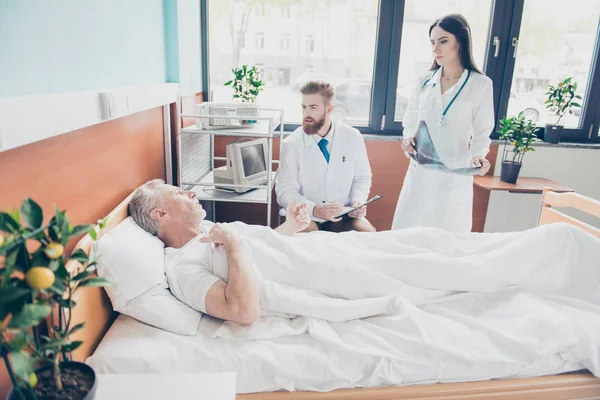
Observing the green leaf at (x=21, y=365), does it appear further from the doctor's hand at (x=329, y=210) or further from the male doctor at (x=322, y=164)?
the male doctor at (x=322, y=164)

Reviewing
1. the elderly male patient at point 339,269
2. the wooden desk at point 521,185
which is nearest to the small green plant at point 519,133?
the wooden desk at point 521,185

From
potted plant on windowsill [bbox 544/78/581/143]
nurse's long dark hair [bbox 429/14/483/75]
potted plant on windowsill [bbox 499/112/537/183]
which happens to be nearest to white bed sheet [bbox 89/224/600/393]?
nurse's long dark hair [bbox 429/14/483/75]

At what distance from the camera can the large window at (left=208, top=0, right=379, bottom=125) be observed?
113 inches

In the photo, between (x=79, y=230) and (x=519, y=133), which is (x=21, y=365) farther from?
(x=519, y=133)

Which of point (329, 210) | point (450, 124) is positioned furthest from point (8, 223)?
point (450, 124)

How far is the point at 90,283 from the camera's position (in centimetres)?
72

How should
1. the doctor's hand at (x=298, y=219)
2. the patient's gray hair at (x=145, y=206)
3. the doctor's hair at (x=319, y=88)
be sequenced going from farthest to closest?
1. the doctor's hair at (x=319, y=88)
2. the doctor's hand at (x=298, y=219)
3. the patient's gray hair at (x=145, y=206)

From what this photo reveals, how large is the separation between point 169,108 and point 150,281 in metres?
1.11

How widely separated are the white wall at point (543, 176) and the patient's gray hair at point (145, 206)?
7.79ft

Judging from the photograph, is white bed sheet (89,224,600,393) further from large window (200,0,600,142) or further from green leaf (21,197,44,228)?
large window (200,0,600,142)

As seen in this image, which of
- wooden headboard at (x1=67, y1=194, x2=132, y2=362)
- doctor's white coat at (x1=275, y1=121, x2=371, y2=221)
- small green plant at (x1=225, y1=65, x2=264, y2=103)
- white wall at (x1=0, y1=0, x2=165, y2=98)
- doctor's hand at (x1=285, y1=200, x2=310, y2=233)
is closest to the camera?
white wall at (x1=0, y1=0, x2=165, y2=98)

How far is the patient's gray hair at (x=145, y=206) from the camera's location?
1588mm

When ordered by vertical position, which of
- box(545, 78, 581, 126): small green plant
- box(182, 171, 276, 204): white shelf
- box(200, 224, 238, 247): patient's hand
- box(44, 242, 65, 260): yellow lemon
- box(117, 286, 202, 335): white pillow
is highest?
box(545, 78, 581, 126): small green plant

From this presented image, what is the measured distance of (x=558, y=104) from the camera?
2.88m
